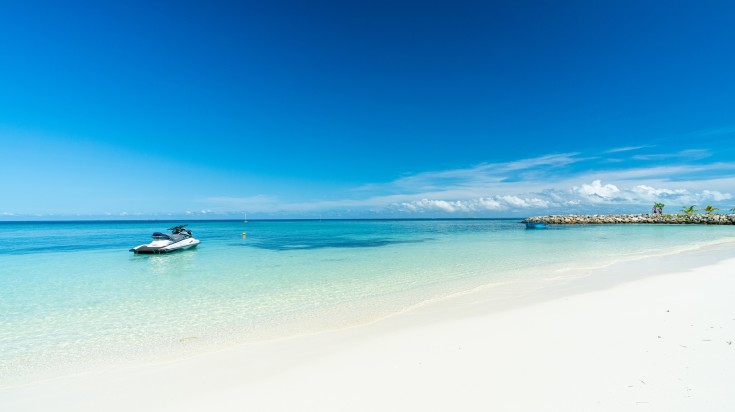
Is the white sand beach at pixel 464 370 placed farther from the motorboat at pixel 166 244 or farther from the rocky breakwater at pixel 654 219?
the rocky breakwater at pixel 654 219

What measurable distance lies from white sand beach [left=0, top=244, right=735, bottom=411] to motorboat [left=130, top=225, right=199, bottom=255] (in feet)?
72.6

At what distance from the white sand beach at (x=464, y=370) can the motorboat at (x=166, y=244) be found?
22.1 meters

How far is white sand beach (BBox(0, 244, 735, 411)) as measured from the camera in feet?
14.0

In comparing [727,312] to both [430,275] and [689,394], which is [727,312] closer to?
[689,394]

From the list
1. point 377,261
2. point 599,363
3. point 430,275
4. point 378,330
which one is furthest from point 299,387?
point 377,261

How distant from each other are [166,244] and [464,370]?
27.1 metres

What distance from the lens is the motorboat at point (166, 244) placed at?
2481 cm

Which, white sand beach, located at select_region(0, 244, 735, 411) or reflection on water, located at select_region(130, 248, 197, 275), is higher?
white sand beach, located at select_region(0, 244, 735, 411)

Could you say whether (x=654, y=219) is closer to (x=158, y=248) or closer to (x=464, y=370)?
(x=464, y=370)

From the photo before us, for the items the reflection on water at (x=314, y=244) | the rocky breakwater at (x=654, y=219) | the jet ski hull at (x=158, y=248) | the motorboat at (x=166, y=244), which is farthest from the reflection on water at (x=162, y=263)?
the rocky breakwater at (x=654, y=219)

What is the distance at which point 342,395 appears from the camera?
4594mm

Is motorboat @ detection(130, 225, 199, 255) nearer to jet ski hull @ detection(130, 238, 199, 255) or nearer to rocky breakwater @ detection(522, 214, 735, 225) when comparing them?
jet ski hull @ detection(130, 238, 199, 255)

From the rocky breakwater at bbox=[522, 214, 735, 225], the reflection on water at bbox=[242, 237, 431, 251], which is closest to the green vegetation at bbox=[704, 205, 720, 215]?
the rocky breakwater at bbox=[522, 214, 735, 225]

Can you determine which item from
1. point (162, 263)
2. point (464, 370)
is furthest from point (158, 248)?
point (464, 370)
